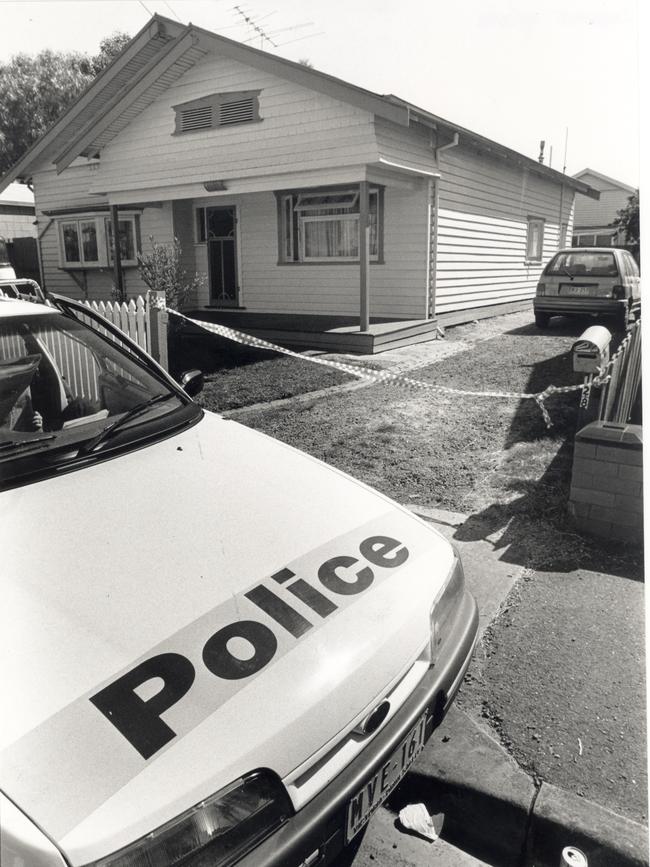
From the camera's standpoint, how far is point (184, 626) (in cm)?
164

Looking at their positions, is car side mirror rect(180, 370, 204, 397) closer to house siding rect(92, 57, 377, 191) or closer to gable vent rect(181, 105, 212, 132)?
house siding rect(92, 57, 377, 191)

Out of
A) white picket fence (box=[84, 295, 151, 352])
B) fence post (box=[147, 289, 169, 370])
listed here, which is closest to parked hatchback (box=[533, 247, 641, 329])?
fence post (box=[147, 289, 169, 370])

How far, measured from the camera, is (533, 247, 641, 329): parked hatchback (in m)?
10.6

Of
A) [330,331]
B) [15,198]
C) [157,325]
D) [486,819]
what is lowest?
[486,819]

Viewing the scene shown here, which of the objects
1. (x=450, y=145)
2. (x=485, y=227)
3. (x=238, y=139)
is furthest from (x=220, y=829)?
(x=485, y=227)

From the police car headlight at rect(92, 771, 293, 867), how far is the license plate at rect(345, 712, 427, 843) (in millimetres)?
234

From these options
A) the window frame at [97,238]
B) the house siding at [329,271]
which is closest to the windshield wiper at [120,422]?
the house siding at [329,271]

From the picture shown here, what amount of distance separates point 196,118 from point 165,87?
83 cm

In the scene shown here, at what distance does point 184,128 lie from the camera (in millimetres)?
11750

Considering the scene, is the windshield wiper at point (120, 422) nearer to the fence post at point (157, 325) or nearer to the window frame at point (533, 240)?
the fence post at point (157, 325)

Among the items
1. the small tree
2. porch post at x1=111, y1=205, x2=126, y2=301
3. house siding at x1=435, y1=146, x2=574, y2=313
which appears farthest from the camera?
porch post at x1=111, y1=205, x2=126, y2=301

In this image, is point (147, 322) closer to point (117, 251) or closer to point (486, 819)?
point (486, 819)

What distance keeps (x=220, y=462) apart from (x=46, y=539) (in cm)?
72

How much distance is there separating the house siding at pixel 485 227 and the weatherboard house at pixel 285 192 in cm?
5
